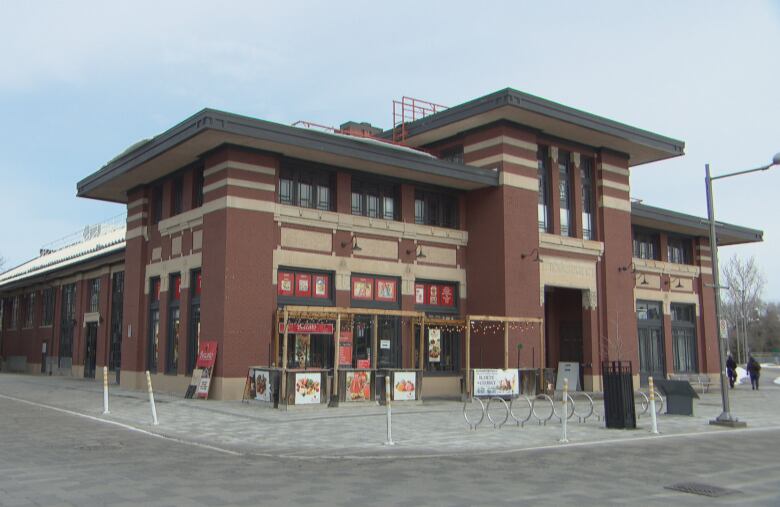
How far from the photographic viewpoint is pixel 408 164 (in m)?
27.0

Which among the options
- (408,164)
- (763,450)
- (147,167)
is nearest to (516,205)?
(408,164)

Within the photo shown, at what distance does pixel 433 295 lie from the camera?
29.5 meters

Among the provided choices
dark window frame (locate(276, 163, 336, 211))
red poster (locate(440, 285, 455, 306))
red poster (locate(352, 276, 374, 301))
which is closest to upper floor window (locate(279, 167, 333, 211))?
dark window frame (locate(276, 163, 336, 211))

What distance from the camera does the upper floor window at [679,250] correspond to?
132 feet

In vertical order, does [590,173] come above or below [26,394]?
above

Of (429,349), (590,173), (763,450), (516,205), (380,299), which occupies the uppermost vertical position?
(590,173)

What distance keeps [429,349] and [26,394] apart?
48.7ft

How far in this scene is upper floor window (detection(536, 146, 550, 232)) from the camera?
30766mm

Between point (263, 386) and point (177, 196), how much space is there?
9923 millimetres

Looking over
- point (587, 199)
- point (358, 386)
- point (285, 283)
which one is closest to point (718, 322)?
point (358, 386)

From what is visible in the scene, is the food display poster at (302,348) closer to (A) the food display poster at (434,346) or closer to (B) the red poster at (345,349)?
(B) the red poster at (345,349)

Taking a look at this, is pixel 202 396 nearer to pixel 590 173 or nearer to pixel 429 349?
pixel 429 349

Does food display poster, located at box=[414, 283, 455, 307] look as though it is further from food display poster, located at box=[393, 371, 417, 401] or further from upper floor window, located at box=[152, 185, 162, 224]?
upper floor window, located at box=[152, 185, 162, 224]

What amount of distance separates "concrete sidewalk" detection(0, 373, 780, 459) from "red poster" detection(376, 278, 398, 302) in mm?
4912
